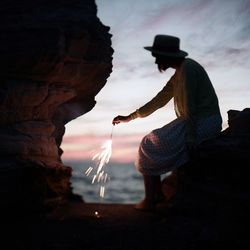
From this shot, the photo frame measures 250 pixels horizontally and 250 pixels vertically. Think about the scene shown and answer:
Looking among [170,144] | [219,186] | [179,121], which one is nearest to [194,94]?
[179,121]

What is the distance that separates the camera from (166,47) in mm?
6457

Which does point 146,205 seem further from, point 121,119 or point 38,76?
point 38,76

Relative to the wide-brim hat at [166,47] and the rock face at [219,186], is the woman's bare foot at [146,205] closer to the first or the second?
the rock face at [219,186]

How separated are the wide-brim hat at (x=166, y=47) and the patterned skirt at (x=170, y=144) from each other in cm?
111

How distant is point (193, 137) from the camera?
241 inches

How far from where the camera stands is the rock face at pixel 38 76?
6.96 m

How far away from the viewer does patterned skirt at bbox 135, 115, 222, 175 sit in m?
6.21

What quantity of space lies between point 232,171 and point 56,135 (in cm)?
504

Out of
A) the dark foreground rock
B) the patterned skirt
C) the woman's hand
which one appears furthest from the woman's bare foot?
the woman's hand

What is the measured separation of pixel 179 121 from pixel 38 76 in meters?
3.20

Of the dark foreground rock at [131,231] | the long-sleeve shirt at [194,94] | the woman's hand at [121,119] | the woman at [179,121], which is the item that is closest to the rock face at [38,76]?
the dark foreground rock at [131,231]

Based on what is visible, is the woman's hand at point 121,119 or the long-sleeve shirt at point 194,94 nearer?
the long-sleeve shirt at point 194,94

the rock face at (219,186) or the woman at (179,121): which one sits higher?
the woman at (179,121)

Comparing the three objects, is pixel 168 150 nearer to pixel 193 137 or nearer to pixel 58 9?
pixel 193 137
